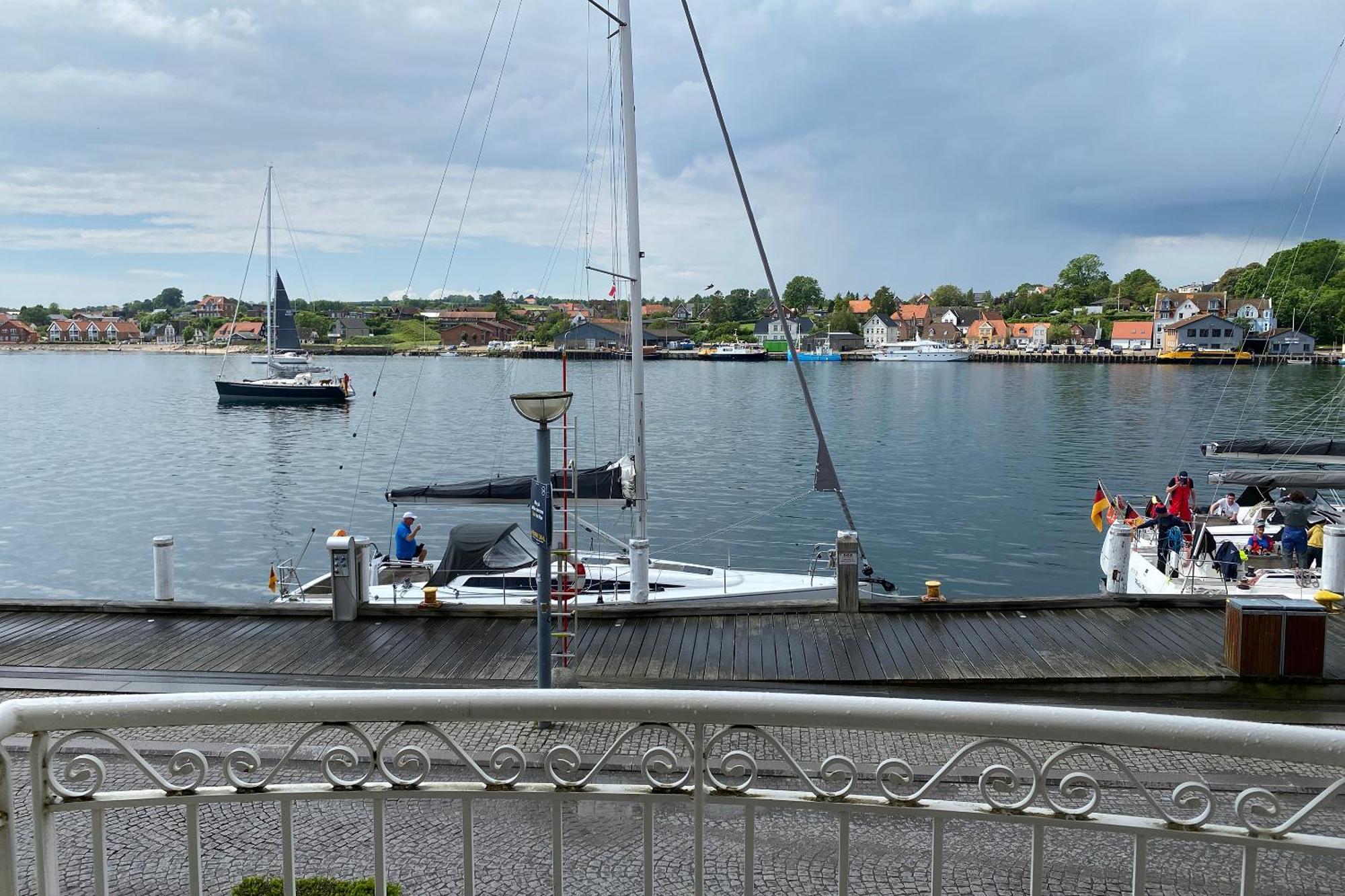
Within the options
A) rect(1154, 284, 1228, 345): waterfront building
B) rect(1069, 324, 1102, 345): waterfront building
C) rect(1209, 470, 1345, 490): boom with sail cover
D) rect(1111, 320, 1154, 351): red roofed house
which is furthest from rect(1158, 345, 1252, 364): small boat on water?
rect(1209, 470, 1345, 490): boom with sail cover

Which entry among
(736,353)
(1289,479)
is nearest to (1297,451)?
(1289,479)

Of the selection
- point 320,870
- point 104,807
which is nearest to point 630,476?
point 320,870

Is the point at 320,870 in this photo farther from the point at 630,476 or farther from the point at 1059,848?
the point at 630,476

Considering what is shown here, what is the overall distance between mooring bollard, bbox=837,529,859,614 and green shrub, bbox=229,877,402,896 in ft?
25.7

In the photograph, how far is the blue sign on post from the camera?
8414mm

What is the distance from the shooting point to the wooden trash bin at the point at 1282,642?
9.63 meters

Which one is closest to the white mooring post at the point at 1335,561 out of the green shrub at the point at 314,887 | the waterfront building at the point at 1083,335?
the green shrub at the point at 314,887

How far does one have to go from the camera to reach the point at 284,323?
8594 cm

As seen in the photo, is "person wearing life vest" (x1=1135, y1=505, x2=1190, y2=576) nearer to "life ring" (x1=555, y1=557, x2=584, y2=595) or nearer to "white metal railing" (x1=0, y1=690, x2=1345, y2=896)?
"life ring" (x1=555, y1=557, x2=584, y2=595)

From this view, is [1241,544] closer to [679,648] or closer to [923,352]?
[679,648]

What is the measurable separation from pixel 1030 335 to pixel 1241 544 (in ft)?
595

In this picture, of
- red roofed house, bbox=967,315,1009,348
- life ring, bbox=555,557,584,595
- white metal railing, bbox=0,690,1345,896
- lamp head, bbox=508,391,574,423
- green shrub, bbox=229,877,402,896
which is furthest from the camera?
red roofed house, bbox=967,315,1009,348

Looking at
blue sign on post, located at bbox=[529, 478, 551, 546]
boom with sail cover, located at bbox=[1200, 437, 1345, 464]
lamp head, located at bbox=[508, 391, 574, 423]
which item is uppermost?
lamp head, located at bbox=[508, 391, 574, 423]

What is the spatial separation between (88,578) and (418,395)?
3079 inches
